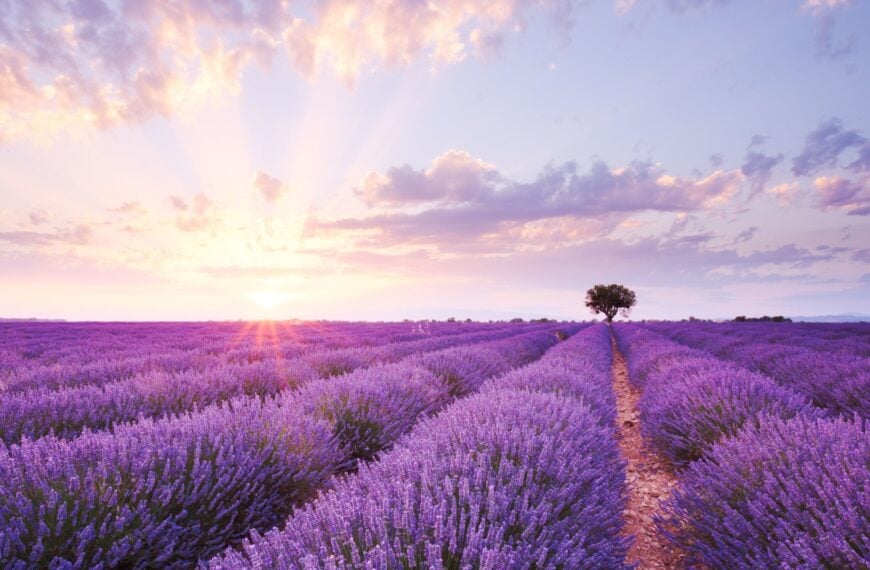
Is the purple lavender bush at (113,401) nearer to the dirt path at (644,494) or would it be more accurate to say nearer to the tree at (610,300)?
the dirt path at (644,494)

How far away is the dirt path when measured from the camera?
2746 millimetres

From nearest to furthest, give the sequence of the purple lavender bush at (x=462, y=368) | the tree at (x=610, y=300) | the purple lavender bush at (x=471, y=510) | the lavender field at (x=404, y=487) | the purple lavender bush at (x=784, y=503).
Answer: the purple lavender bush at (x=471, y=510), the lavender field at (x=404, y=487), the purple lavender bush at (x=784, y=503), the purple lavender bush at (x=462, y=368), the tree at (x=610, y=300)

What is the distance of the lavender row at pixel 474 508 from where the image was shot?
Answer: 132cm

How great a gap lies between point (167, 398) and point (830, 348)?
12000 millimetres

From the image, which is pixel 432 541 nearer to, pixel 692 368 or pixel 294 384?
pixel 294 384

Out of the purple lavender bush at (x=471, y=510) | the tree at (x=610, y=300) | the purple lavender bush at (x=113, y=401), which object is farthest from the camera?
the tree at (x=610, y=300)

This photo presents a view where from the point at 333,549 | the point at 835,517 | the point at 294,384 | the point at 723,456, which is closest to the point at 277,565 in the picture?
the point at 333,549

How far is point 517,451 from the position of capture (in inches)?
83.3

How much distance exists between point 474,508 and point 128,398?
3.80 m

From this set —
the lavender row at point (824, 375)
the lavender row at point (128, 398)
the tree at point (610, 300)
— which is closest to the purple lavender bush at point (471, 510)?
the lavender row at point (128, 398)

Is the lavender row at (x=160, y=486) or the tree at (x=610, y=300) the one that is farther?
the tree at (x=610, y=300)

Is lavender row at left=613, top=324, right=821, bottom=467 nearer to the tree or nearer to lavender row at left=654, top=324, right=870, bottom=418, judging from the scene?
lavender row at left=654, top=324, right=870, bottom=418

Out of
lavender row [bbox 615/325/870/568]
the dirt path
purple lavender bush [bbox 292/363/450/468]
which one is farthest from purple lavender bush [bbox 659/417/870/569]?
purple lavender bush [bbox 292/363/450/468]

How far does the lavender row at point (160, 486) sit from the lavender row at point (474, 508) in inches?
21.0
